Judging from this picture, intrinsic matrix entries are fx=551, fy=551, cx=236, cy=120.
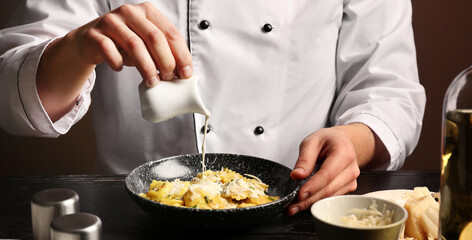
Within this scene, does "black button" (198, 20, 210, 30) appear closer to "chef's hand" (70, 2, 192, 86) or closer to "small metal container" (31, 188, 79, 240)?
"chef's hand" (70, 2, 192, 86)

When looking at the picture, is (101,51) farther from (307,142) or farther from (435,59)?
(435,59)

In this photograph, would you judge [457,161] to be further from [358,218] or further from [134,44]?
[134,44]

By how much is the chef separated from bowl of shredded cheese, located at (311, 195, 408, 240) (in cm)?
35

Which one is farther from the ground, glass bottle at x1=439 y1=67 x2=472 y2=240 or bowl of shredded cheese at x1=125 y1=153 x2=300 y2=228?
glass bottle at x1=439 y1=67 x2=472 y2=240

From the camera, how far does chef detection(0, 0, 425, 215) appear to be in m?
1.54

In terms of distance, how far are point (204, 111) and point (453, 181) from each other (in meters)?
0.54

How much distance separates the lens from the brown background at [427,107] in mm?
2820

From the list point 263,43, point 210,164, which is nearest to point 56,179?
point 210,164

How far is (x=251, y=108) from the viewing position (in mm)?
1776

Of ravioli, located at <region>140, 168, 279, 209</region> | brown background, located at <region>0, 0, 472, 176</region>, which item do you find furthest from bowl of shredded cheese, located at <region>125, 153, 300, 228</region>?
brown background, located at <region>0, 0, 472, 176</region>

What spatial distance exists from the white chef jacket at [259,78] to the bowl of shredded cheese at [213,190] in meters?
0.32

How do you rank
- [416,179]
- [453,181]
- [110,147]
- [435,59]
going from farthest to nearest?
[435,59], [110,147], [416,179], [453,181]

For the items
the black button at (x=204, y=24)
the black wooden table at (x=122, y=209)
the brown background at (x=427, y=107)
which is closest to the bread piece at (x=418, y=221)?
the black wooden table at (x=122, y=209)

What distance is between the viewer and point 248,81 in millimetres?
1753
